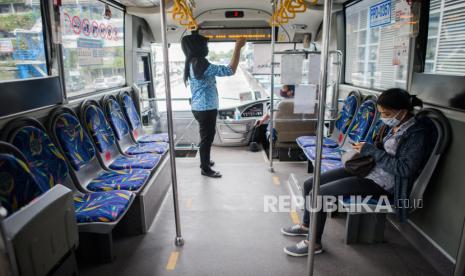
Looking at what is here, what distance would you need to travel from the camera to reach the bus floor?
8.07 feet

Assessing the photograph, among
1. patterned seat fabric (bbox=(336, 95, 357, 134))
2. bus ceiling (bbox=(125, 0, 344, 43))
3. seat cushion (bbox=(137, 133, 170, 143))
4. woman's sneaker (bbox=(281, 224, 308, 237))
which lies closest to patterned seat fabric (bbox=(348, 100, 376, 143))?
patterned seat fabric (bbox=(336, 95, 357, 134))

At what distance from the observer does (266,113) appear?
610 cm

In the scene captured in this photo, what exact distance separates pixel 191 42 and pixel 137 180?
1.91 metres

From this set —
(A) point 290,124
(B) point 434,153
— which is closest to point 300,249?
(B) point 434,153

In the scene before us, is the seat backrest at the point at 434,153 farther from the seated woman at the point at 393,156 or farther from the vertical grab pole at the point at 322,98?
the vertical grab pole at the point at 322,98

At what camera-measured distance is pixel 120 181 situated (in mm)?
2910

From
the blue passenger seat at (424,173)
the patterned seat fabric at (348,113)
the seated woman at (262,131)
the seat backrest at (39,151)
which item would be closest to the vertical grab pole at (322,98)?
the blue passenger seat at (424,173)

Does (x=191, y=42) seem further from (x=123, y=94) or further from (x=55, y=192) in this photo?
(x=55, y=192)

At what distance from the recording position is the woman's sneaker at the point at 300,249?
8.55 feet

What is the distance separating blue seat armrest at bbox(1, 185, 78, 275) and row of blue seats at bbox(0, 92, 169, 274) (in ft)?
0.09

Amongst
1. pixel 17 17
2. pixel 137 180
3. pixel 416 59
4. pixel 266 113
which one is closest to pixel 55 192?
pixel 137 180

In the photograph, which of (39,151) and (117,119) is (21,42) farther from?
(117,119)

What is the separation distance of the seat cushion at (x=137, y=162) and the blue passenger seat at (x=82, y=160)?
0.62 feet

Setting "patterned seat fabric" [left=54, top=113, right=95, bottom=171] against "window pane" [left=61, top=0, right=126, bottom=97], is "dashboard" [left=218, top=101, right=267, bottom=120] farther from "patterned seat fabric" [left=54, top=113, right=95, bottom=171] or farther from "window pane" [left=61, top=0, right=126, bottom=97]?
"patterned seat fabric" [left=54, top=113, right=95, bottom=171]
